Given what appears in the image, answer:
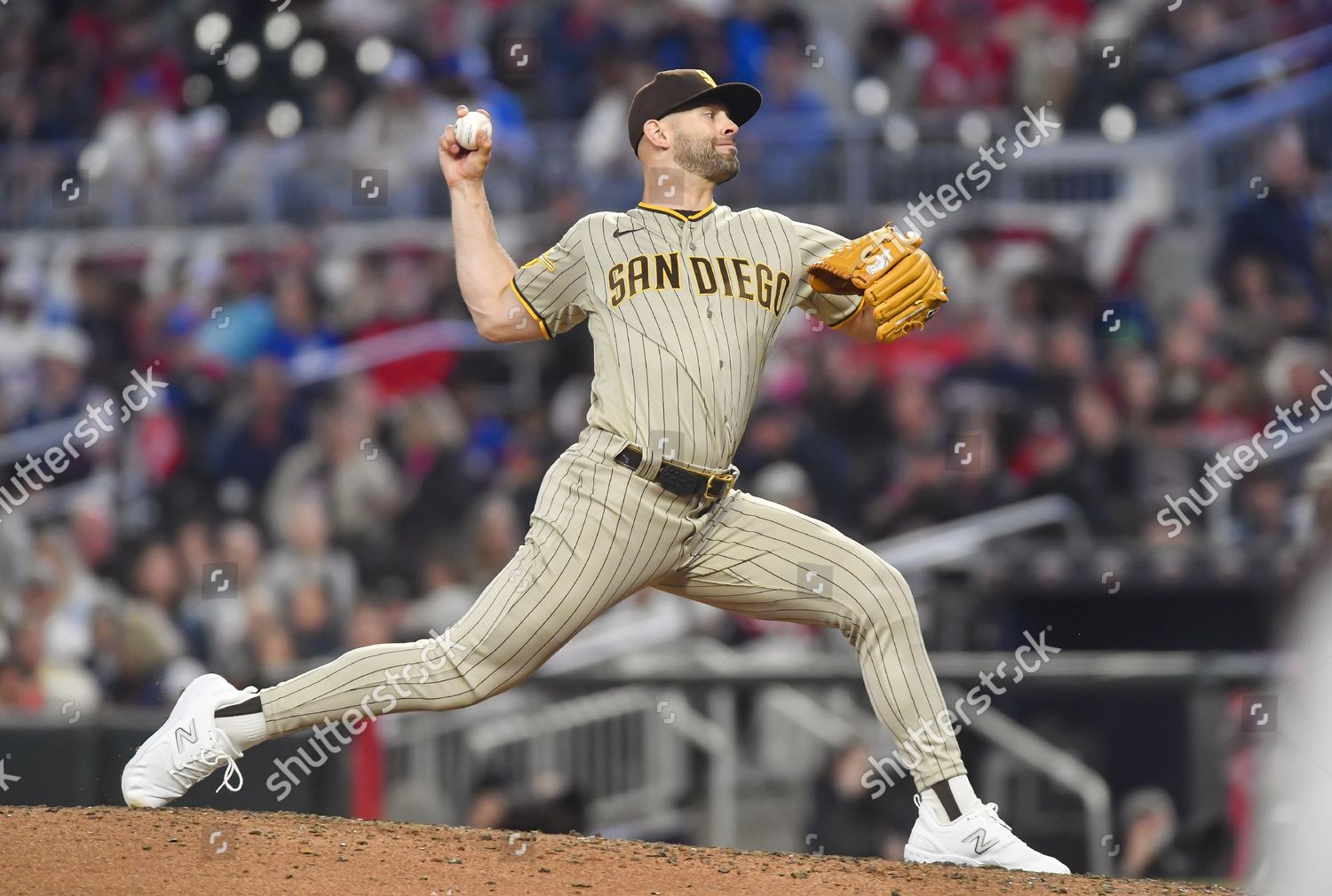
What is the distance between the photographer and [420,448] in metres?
8.32

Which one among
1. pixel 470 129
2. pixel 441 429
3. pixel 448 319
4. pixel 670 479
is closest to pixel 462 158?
pixel 470 129

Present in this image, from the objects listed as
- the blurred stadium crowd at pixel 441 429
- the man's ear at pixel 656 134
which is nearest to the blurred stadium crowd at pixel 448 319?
the blurred stadium crowd at pixel 441 429

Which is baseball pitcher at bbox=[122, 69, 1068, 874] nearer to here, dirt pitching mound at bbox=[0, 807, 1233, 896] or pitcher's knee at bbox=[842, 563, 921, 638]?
pitcher's knee at bbox=[842, 563, 921, 638]

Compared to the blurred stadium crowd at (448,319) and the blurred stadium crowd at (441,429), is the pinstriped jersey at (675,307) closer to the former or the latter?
the blurred stadium crowd at (448,319)

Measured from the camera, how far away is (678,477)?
3559 mm

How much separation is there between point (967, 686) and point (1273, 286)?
3.18 meters

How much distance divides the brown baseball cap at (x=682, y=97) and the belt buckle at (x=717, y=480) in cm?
75

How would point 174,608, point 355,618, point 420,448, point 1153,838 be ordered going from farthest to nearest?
point 420,448
point 174,608
point 355,618
point 1153,838

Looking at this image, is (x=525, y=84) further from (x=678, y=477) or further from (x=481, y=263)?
(x=678, y=477)

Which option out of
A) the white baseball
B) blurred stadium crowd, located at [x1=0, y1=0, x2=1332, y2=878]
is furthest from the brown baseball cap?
blurred stadium crowd, located at [x1=0, y1=0, x2=1332, y2=878]

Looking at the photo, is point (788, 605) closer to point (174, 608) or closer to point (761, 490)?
point (761, 490)

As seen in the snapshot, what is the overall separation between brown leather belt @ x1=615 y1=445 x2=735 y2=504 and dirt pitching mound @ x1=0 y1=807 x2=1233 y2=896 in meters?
0.84

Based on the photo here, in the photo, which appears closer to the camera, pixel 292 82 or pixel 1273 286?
pixel 1273 286

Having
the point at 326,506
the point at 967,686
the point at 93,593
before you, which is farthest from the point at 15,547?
the point at 967,686
